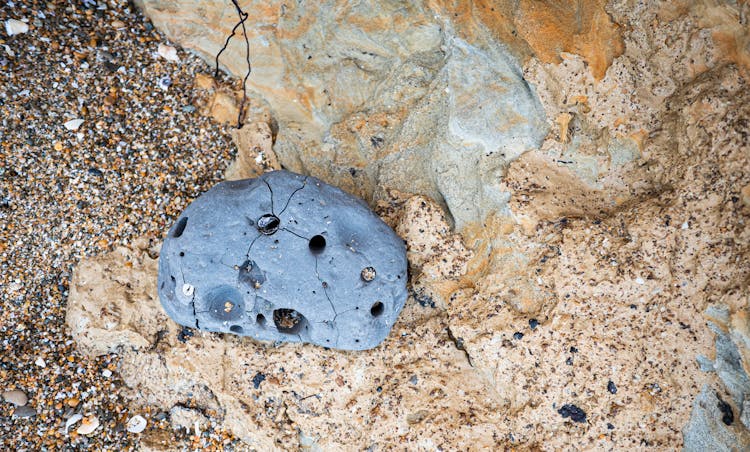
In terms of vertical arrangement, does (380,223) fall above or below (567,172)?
below

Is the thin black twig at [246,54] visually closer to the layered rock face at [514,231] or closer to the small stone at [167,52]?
the layered rock face at [514,231]

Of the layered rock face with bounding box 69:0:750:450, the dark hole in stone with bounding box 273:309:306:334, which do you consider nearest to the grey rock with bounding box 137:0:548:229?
the layered rock face with bounding box 69:0:750:450

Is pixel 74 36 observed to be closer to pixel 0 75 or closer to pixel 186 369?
pixel 0 75

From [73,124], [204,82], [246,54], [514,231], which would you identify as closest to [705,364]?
[514,231]

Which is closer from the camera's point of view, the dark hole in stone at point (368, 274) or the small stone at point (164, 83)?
the dark hole in stone at point (368, 274)

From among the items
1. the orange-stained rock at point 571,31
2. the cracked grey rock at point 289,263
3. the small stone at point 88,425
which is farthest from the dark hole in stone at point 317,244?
the small stone at point 88,425

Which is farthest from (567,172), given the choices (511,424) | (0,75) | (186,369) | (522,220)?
(0,75)

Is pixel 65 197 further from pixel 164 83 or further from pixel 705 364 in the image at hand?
pixel 705 364
